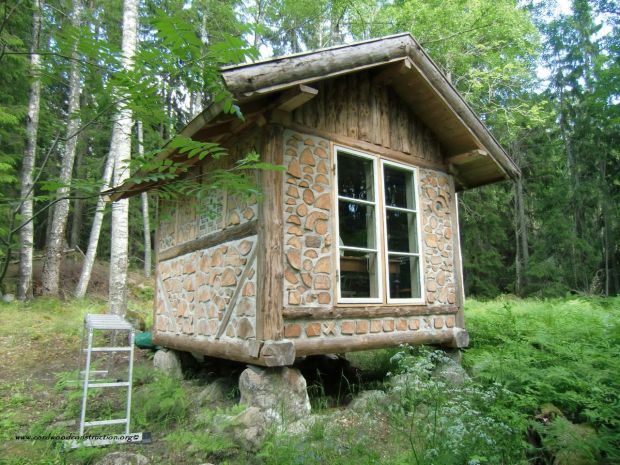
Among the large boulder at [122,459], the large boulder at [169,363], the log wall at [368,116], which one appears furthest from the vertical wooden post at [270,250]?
the large boulder at [169,363]

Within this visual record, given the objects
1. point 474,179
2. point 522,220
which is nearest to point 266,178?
point 474,179

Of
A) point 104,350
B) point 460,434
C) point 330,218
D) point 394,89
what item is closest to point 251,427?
point 104,350

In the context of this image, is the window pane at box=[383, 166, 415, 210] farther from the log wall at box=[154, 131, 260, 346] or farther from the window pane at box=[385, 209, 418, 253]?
the log wall at box=[154, 131, 260, 346]

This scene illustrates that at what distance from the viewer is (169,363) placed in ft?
21.8

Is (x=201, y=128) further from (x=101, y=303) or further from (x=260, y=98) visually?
(x=101, y=303)

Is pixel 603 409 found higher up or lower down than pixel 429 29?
lower down

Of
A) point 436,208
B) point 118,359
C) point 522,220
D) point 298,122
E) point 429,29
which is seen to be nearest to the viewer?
point 298,122

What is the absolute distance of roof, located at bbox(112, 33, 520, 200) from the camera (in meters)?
4.16

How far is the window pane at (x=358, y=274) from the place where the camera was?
5246 mm

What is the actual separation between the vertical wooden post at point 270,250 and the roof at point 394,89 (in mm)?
511

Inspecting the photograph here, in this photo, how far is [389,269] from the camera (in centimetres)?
573

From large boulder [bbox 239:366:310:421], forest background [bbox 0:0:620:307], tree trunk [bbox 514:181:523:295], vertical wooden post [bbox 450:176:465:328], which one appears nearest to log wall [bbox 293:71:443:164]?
vertical wooden post [bbox 450:176:465:328]

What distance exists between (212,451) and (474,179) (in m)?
6.20

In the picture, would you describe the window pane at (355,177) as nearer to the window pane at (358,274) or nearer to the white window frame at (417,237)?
the white window frame at (417,237)
